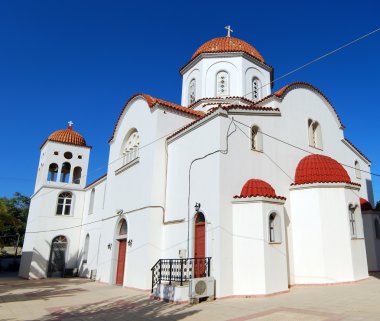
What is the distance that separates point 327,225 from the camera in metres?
11.4

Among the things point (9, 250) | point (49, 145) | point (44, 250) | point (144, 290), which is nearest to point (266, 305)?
point (144, 290)

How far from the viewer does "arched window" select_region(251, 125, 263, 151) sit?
12172mm

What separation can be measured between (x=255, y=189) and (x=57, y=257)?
16.5m

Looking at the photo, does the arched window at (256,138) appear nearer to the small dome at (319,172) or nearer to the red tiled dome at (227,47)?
the small dome at (319,172)

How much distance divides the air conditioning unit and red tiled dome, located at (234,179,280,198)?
2892 millimetres

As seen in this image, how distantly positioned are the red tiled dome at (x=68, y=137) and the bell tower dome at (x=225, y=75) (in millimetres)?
9905

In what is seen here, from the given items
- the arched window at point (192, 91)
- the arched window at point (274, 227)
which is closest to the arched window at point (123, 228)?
the arched window at point (274, 227)

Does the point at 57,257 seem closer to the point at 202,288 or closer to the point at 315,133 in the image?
the point at 202,288

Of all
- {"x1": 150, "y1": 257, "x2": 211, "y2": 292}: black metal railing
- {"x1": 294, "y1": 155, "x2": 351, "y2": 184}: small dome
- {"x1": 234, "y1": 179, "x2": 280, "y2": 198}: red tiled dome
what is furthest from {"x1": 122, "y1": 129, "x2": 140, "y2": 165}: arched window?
{"x1": 294, "y1": 155, "x2": 351, "y2": 184}: small dome

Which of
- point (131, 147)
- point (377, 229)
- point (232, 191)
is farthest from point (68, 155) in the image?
point (377, 229)

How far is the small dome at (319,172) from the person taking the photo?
39.7 feet

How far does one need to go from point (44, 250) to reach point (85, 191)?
16.0ft

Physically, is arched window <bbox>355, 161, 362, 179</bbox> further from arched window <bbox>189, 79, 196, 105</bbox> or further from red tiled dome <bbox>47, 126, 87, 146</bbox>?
red tiled dome <bbox>47, 126, 87, 146</bbox>

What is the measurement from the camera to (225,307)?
8273 mm
